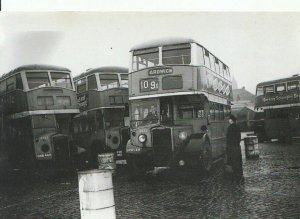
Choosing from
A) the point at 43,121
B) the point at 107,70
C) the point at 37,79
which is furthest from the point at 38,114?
the point at 107,70

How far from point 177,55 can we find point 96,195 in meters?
5.28

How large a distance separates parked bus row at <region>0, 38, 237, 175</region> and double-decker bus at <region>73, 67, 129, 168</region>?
0.11 feet

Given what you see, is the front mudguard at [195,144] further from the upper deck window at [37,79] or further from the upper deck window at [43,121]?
the upper deck window at [37,79]

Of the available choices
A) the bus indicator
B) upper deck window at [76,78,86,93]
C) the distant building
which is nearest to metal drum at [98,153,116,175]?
the bus indicator

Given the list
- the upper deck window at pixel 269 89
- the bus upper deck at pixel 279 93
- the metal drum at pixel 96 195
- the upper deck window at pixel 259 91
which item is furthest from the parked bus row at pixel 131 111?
the upper deck window at pixel 259 91

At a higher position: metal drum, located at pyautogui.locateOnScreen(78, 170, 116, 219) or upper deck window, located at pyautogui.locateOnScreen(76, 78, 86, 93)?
upper deck window, located at pyautogui.locateOnScreen(76, 78, 86, 93)

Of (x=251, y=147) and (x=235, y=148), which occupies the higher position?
(x=235, y=148)

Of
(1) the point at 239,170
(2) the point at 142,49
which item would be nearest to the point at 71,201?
(1) the point at 239,170

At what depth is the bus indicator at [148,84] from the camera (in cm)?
959

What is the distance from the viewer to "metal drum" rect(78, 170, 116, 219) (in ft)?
16.6

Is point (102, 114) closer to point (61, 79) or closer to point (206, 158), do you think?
point (61, 79)

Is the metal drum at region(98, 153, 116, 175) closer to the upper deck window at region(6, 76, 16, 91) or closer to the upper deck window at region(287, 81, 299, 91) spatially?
the upper deck window at region(6, 76, 16, 91)

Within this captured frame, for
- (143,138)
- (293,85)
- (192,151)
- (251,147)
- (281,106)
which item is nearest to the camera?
(192,151)

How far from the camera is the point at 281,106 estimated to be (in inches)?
635
